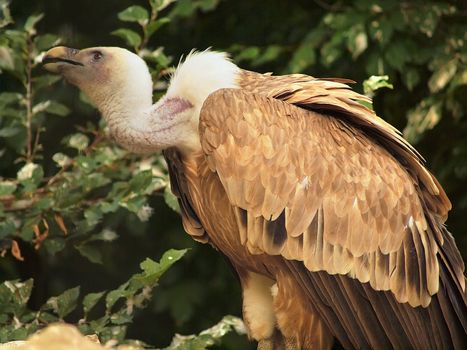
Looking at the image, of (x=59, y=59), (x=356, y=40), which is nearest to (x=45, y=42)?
(x=59, y=59)

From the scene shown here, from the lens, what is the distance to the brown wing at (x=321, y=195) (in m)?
4.83

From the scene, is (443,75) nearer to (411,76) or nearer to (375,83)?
(411,76)

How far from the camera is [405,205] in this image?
5004mm

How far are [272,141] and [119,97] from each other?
2.38 feet

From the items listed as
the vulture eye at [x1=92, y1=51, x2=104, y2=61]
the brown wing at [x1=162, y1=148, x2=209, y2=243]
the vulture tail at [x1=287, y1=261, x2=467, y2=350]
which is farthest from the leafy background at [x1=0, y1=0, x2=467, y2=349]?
the vulture tail at [x1=287, y1=261, x2=467, y2=350]

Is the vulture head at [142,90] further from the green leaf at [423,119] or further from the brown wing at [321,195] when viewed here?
the green leaf at [423,119]

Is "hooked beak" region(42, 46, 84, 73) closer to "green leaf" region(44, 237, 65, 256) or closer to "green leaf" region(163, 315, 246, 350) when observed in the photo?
"green leaf" region(44, 237, 65, 256)

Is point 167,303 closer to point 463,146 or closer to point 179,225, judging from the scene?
point 179,225

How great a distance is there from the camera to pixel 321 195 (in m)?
4.96

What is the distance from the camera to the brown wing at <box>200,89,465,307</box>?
15.9 ft

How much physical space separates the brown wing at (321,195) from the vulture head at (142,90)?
23 centimetres

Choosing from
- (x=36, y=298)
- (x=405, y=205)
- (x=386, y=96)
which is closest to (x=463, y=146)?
(x=386, y=96)

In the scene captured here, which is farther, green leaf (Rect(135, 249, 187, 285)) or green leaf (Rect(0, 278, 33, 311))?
green leaf (Rect(0, 278, 33, 311))

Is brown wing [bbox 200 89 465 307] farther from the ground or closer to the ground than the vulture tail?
farther from the ground
